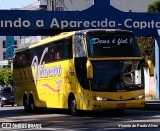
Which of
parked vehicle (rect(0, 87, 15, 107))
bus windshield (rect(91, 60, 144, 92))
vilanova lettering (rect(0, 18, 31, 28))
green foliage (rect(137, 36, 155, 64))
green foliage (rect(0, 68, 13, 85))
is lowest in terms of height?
parked vehicle (rect(0, 87, 15, 107))

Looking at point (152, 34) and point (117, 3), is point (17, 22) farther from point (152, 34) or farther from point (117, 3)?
point (117, 3)

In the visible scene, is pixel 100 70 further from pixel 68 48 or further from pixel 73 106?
pixel 73 106

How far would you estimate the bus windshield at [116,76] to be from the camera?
2061cm

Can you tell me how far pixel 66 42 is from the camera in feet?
73.1

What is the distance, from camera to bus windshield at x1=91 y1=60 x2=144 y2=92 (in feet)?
67.6

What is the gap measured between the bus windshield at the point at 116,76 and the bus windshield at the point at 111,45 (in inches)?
14.6

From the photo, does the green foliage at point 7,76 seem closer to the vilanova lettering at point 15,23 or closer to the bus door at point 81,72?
the vilanova lettering at point 15,23

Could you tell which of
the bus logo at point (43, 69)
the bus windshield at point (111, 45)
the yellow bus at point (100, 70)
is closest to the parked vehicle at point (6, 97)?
the bus logo at point (43, 69)

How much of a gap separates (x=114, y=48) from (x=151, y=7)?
78.4 ft

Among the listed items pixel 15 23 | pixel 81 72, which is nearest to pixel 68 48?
pixel 81 72

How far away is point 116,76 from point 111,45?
1344mm

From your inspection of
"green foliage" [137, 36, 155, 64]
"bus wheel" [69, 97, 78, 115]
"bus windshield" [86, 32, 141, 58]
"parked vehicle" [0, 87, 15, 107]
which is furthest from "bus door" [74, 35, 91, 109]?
"parked vehicle" [0, 87, 15, 107]

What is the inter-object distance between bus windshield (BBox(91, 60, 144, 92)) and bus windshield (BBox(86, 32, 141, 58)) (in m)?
0.37

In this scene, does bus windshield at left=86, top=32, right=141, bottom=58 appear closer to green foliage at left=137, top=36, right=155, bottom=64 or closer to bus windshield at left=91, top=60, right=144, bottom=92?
bus windshield at left=91, top=60, right=144, bottom=92
